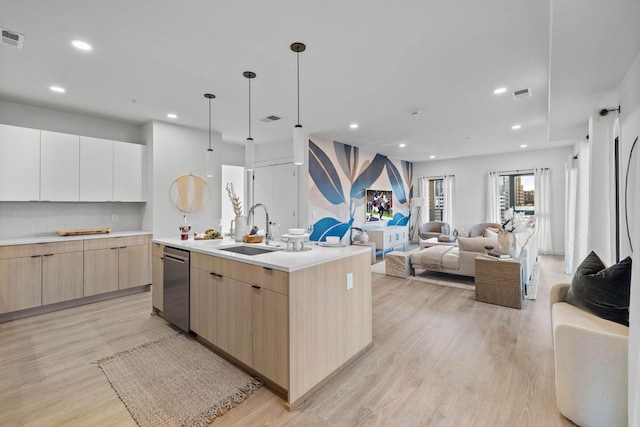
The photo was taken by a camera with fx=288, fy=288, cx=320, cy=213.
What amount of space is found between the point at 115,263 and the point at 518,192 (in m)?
9.28

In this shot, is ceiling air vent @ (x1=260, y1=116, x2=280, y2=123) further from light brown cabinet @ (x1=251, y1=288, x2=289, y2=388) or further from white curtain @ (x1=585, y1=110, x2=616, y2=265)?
white curtain @ (x1=585, y1=110, x2=616, y2=265)

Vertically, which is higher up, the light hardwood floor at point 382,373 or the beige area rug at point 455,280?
the beige area rug at point 455,280

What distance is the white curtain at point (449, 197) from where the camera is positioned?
8828mm

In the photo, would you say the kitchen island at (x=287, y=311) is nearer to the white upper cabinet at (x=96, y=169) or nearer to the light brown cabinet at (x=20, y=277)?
the light brown cabinet at (x=20, y=277)

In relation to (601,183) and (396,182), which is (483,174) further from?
(601,183)

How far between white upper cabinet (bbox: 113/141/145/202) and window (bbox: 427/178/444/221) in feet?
26.5

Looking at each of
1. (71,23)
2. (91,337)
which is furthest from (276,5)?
(91,337)

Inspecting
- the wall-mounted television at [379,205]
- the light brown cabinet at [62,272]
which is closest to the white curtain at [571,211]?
the wall-mounted television at [379,205]

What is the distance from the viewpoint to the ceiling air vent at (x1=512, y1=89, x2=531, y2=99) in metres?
3.47

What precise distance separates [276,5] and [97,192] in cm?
388

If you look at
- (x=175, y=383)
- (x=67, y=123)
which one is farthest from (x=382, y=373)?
(x=67, y=123)

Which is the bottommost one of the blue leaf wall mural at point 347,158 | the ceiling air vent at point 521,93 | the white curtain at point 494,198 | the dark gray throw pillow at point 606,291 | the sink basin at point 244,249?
the dark gray throw pillow at point 606,291

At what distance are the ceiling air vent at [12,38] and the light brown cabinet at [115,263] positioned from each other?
2.43m

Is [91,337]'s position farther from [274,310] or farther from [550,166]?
[550,166]
